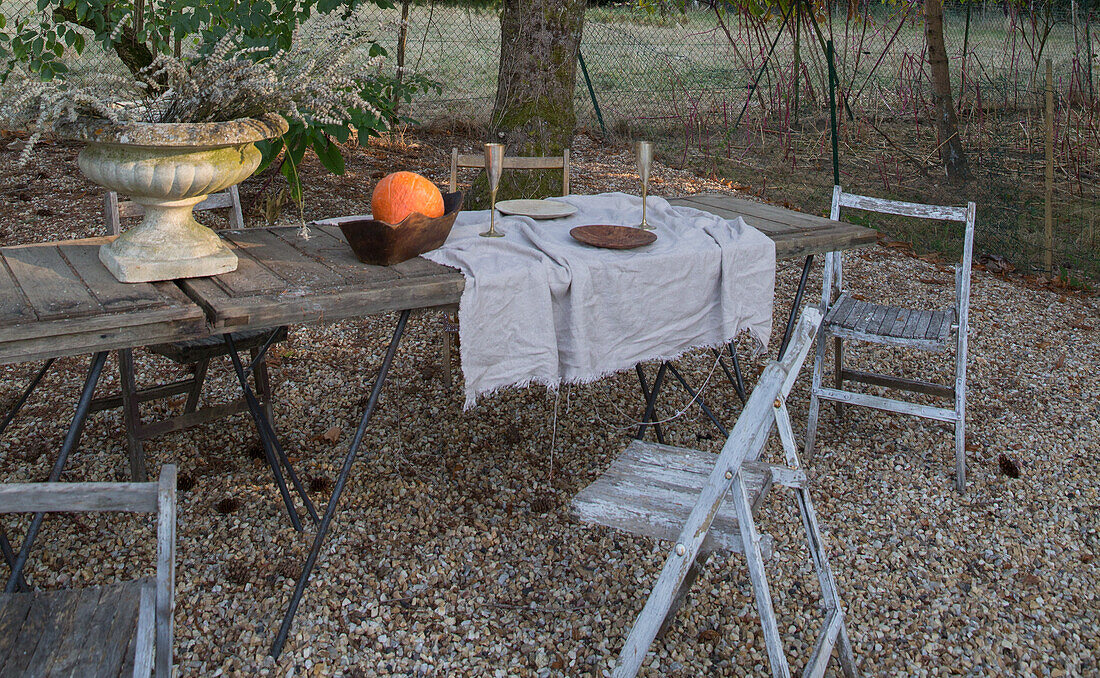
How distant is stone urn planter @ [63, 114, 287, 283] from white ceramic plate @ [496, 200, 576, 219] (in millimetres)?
969

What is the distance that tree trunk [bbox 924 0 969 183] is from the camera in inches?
254

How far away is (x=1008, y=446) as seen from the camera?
3426 mm

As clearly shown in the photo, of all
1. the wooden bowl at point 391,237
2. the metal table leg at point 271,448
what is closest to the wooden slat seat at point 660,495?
the wooden bowl at point 391,237

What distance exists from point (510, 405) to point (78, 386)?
1.81 metres

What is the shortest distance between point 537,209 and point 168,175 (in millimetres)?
1308

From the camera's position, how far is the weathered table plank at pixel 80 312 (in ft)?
6.01

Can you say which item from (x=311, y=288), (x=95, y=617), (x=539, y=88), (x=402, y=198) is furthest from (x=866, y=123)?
(x=95, y=617)

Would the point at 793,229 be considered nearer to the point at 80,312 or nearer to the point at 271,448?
the point at 271,448

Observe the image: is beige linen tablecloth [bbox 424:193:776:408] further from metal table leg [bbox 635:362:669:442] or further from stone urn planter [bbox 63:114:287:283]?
stone urn planter [bbox 63:114:287:283]

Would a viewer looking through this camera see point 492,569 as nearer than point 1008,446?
Yes

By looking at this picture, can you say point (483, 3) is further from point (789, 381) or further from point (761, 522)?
point (789, 381)

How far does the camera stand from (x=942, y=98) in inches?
267

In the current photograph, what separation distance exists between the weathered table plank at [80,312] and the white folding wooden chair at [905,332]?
7.41ft

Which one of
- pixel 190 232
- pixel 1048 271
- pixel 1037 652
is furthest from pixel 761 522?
pixel 1048 271
